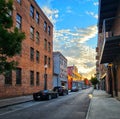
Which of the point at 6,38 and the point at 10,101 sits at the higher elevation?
the point at 6,38

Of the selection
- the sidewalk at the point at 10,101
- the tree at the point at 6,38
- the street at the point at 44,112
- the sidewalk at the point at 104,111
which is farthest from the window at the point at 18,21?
the sidewalk at the point at 104,111

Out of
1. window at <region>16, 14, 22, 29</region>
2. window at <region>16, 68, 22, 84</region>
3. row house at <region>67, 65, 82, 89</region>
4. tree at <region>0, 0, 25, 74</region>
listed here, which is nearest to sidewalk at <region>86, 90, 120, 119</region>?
tree at <region>0, 0, 25, 74</region>

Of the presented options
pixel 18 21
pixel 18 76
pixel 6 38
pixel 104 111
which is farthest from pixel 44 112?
pixel 18 21

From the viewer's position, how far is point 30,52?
41719 mm

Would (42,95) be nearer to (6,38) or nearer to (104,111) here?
(6,38)

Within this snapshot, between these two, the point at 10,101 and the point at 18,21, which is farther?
the point at 18,21

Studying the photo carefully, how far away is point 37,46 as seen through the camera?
45.2 m

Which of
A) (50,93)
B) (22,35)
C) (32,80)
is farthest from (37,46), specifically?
(22,35)

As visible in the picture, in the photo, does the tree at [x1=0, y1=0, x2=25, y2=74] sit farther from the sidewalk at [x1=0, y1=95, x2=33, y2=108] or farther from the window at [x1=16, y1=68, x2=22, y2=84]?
the window at [x1=16, y1=68, x2=22, y2=84]

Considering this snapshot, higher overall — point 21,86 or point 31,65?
point 31,65

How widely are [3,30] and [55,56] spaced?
60248 mm

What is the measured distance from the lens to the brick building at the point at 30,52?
34.3 meters

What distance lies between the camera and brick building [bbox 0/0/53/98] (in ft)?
113

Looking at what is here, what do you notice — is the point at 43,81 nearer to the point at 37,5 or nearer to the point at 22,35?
the point at 37,5
